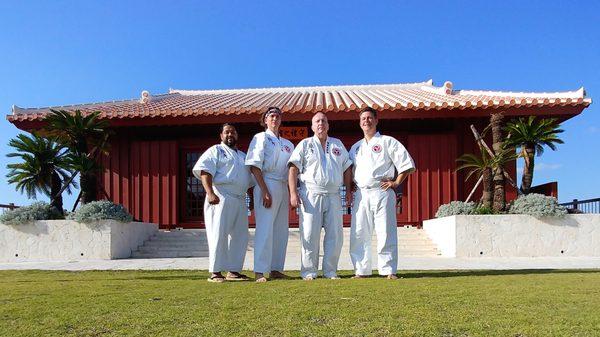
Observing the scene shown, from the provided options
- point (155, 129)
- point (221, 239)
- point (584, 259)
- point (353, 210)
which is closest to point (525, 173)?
point (584, 259)

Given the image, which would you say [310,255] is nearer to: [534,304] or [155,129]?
[534,304]

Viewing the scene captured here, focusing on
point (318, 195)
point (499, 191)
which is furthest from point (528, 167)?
point (318, 195)

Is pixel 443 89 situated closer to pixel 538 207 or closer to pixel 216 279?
pixel 538 207

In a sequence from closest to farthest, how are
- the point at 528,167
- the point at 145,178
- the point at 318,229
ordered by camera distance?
the point at 318,229
the point at 528,167
the point at 145,178

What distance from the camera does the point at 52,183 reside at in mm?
11242

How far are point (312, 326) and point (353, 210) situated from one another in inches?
109

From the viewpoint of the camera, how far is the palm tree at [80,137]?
423 inches

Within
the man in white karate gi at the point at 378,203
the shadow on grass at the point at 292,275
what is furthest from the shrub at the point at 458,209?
the man in white karate gi at the point at 378,203

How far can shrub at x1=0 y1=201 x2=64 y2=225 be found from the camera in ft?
34.0

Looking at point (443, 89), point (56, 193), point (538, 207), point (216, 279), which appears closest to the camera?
point (216, 279)

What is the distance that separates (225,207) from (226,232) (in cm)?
27

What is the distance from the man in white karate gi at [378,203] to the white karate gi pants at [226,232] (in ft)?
3.88

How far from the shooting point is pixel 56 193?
11273mm

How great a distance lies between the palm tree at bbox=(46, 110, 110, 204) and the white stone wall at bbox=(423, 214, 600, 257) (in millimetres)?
7158
